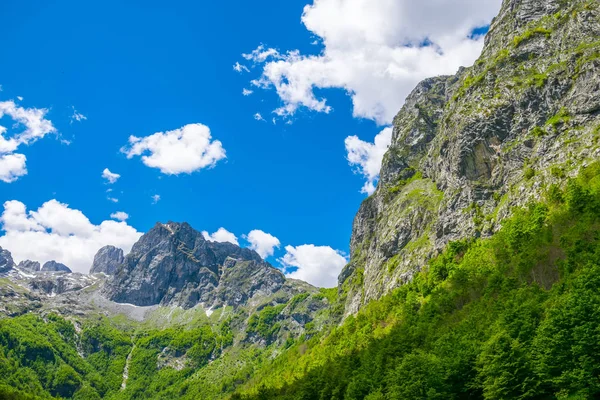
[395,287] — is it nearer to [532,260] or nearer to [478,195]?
[478,195]

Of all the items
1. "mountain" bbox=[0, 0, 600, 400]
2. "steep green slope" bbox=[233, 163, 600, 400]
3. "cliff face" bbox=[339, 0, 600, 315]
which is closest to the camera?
"steep green slope" bbox=[233, 163, 600, 400]

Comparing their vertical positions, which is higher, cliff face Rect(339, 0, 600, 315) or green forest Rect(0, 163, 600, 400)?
cliff face Rect(339, 0, 600, 315)

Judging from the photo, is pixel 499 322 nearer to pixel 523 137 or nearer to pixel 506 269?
pixel 506 269

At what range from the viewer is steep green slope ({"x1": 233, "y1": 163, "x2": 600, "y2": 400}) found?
55.2 meters

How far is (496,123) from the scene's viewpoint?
18188cm

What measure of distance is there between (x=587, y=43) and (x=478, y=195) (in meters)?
72.0

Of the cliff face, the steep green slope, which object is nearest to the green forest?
the steep green slope

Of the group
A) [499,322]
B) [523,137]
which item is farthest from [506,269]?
[523,137]

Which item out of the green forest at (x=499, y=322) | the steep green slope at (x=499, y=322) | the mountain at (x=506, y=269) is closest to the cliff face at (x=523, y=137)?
the mountain at (x=506, y=269)

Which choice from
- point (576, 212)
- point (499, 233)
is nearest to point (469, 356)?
point (576, 212)

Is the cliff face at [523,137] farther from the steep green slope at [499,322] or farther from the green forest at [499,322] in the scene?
A: the steep green slope at [499,322]

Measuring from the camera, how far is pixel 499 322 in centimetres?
7462

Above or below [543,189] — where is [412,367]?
below

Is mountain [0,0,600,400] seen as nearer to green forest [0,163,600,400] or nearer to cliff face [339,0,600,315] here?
green forest [0,163,600,400]
